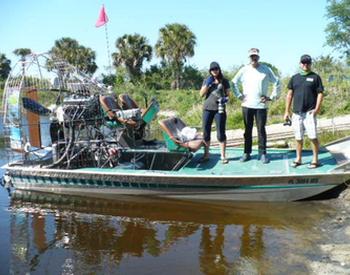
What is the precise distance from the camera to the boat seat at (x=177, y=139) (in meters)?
8.18

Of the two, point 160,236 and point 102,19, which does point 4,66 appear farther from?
point 160,236

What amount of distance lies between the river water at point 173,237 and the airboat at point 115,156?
284 millimetres

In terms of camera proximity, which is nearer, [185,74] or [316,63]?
[316,63]

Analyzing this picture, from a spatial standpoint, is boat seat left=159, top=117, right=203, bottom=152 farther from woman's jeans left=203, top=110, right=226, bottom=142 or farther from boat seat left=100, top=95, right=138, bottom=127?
boat seat left=100, top=95, right=138, bottom=127

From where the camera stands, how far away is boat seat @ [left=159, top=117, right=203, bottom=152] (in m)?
8.18

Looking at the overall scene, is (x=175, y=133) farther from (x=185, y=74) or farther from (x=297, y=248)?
(x=185, y=74)

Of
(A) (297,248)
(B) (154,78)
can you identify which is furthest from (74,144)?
(B) (154,78)

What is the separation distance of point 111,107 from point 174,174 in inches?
88.3

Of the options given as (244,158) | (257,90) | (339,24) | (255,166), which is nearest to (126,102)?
(244,158)

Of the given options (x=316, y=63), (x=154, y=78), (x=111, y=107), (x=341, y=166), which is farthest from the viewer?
(x=154, y=78)

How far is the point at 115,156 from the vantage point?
8.68 metres

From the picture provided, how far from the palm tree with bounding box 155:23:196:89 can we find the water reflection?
112 feet

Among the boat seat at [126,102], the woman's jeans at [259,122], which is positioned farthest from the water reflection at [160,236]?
the boat seat at [126,102]

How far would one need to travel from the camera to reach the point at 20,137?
9297 millimetres
